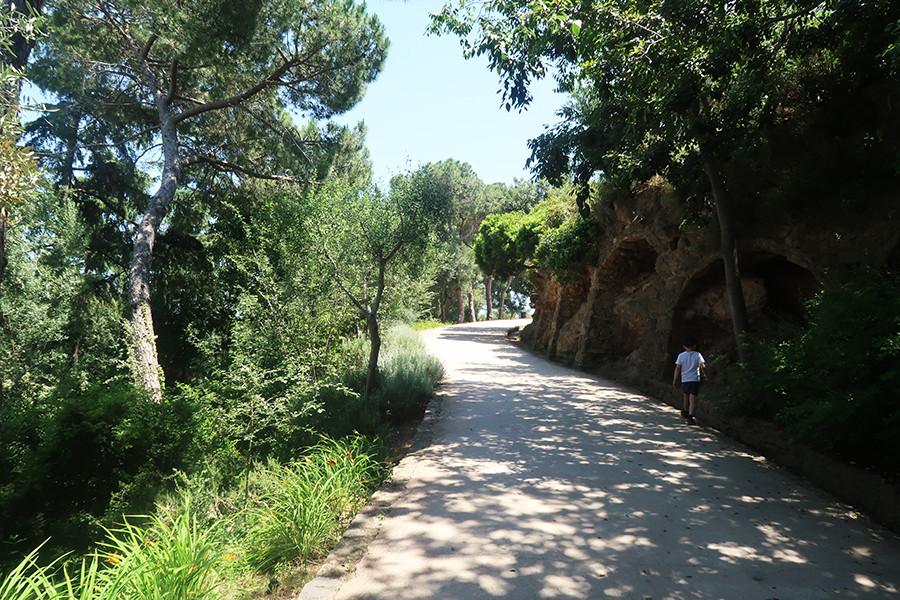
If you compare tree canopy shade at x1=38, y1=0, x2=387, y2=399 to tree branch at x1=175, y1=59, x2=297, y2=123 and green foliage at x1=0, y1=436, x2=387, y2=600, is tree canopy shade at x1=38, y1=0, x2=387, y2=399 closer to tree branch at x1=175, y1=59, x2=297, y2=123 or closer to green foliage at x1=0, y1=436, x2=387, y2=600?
tree branch at x1=175, y1=59, x2=297, y2=123

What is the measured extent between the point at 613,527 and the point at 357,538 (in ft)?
7.31

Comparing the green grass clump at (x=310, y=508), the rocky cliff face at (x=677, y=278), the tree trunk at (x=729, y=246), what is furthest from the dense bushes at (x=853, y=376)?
the green grass clump at (x=310, y=508)

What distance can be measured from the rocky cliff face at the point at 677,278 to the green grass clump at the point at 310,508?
7191 millimetres

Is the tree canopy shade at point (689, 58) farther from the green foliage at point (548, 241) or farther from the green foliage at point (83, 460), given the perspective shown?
the green foliage at point (83, 460)

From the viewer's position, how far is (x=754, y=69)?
6.85 meters

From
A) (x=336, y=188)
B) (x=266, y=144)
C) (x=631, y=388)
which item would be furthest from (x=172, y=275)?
(x=631, y=388)

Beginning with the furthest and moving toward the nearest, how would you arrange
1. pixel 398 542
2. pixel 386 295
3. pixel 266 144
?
pixel 266 144, pixel 386 295, pixel 398 542

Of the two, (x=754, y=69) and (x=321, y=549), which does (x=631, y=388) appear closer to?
(x=754, y=69)

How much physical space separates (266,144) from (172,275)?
18.0ft

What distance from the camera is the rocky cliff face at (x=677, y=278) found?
7.63 metres

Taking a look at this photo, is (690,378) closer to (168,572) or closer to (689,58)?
(689,58)

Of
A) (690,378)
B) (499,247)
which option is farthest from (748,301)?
(499,247)

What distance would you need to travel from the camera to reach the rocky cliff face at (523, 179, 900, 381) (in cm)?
763

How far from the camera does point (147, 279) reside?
11.8 metres
